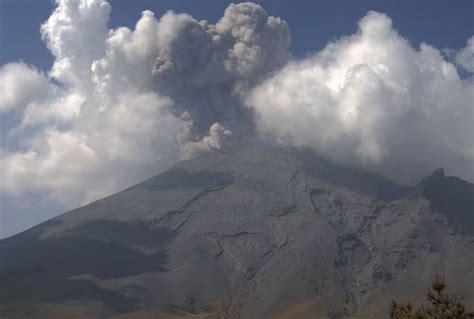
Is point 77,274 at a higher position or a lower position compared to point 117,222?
lower

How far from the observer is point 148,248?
17150 centimetres

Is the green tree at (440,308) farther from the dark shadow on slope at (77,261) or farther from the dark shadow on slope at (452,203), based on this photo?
the dark shadow on slope at (452,203)

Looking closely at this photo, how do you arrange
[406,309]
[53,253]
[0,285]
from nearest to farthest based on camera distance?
[406,309], [0,285], [53,253]

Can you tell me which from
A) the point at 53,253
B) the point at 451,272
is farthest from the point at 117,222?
the point at 451,272

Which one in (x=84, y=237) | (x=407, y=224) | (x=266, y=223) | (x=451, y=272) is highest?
(x=84, y=237)

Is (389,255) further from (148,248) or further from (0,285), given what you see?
(0,285)

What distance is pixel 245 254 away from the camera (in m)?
169

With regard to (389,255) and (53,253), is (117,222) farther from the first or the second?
(389,255)

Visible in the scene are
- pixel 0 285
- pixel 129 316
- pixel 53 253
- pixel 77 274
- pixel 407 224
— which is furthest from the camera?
pixel 407 224

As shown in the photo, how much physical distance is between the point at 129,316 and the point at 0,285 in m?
32.0

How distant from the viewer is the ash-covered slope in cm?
14275

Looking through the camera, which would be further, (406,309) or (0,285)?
(0,285)

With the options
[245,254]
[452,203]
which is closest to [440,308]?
[245,254]

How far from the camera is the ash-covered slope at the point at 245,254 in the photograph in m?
143
